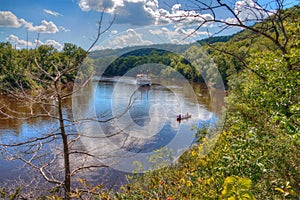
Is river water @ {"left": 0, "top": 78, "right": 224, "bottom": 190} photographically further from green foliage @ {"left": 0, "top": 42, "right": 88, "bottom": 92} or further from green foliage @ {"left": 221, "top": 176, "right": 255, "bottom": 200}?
green foliage @ {"left": 221, "top": 176, "right": 255, "bottom": 200}

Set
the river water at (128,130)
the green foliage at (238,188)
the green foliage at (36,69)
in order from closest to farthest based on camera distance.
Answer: the green foliage at (238,188)
the green foliage at (36,69)
the river water at (128,130)

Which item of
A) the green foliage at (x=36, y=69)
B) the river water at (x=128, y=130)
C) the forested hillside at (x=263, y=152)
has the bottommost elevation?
the river water at (x=128, y=130)

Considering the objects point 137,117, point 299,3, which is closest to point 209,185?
point 299,3

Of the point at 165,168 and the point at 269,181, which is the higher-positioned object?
the point at 269,181

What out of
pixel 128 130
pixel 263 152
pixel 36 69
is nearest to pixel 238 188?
pixel 263 152

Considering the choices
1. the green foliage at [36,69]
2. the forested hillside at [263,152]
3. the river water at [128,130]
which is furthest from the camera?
the river water at [128,130]

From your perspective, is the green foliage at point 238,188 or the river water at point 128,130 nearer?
the green foliage at point 238,188

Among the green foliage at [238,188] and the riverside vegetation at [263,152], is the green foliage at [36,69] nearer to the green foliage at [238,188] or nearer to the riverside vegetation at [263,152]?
the riverside vegetation at [263,152]

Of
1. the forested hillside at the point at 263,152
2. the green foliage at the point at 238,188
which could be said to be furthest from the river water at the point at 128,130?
the green foliage at the point at 238,188

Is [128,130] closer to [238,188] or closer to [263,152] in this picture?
[263,152]

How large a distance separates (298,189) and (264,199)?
22cm

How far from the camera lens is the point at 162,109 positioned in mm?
18953

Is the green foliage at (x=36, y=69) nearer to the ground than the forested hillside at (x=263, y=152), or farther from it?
farther from it

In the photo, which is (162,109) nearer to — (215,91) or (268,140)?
(215,91)
